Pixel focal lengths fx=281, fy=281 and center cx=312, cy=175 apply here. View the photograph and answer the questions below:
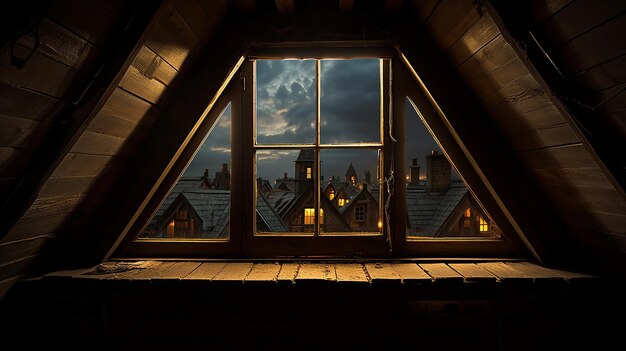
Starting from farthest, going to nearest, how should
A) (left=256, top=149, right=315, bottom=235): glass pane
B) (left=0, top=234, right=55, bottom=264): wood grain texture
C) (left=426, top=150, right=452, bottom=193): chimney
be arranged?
(left=426, top=150, right=452, bottom=193): chimney
(left=256, top=149, right=315, bottom=235): glass pane
(left=0, top=234, right=55, bottom=264): wood grain texture

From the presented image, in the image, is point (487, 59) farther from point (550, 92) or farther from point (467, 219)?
point (467, 219)

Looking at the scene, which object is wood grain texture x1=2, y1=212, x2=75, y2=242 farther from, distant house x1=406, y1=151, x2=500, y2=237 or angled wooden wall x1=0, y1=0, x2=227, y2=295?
distant house x1=406, y1=151, x2=500, y2=237

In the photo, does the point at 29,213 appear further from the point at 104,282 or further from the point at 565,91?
the point at 565,91

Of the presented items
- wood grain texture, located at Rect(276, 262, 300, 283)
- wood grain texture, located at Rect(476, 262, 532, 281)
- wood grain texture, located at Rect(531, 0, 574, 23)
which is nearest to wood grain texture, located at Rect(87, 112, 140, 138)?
wood grain texture, located at Rect(276, 262, 300, 283)

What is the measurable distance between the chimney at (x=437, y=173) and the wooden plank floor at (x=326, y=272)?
1197 centimetres

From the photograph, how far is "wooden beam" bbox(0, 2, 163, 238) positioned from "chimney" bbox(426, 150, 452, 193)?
522 inches

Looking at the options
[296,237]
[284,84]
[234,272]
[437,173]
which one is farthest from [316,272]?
[437,173]

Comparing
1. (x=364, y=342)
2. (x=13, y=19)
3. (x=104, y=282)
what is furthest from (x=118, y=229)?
(x=364, y=342)

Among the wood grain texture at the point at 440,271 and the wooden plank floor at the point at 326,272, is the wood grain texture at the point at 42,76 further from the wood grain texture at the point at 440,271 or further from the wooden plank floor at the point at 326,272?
the wood grain texture at the point at 440,271

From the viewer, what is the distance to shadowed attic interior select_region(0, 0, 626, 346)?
1.10 m

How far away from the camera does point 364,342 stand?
5.49 ft

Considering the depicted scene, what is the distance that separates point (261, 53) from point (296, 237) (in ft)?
3.93

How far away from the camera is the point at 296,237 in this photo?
1.85 meters

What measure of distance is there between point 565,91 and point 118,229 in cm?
244
